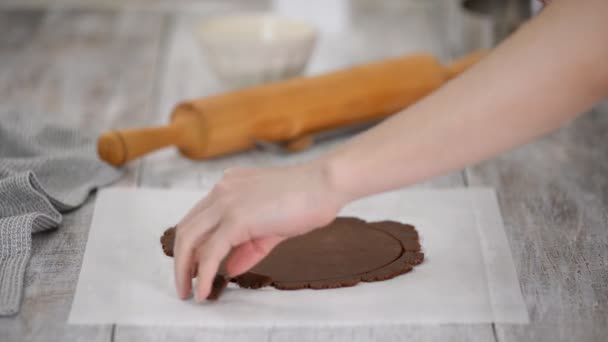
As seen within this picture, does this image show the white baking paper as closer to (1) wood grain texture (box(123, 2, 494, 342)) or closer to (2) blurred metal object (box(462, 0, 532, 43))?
(1) wood grain texture (box(123, 2, 494, 342))

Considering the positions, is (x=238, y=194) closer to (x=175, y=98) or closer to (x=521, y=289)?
(x=521, y=289)

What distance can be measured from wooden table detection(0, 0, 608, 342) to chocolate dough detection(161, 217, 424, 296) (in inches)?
4.1

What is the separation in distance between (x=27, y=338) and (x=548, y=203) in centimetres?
80

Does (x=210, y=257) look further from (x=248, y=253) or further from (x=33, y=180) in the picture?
(x=33, y=180)

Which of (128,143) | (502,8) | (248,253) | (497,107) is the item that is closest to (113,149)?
(128,143)

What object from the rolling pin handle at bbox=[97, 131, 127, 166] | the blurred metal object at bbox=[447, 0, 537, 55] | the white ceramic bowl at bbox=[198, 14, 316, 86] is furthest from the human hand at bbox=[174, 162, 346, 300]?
the blurred metal object at bbox=[447, 0, 537, 55]

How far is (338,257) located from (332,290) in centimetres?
8

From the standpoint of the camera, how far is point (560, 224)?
1.32m

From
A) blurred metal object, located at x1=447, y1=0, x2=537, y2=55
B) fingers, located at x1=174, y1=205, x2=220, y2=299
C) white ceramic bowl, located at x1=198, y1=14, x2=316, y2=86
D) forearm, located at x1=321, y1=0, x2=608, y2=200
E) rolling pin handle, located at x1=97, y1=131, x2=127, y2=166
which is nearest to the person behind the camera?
forearm, located at x1=321, y1=0, x2=608, y2=200

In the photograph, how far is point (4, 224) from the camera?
3.95ft

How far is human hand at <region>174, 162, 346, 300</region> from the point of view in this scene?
91cm

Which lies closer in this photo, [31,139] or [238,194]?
[238,194]

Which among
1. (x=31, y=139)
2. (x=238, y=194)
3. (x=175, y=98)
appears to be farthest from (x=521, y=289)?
(x=175, y=98)

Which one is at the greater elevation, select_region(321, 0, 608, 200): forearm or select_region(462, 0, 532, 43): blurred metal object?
select_region(321, 0, 608, 200): forearm
